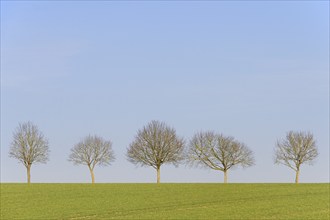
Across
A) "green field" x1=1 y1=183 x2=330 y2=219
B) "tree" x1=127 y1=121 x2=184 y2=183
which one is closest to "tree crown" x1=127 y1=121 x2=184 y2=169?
"tree" x1=127 y1=121 x2=184 y2=183

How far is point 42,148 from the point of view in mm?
94375

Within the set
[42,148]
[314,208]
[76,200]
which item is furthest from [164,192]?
[42,148]

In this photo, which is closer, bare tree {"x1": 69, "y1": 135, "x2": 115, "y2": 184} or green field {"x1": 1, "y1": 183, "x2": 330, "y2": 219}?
green field {"x1": 1, "y1": 183, "x2": 330, "y2": 219}

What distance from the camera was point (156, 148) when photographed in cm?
9219

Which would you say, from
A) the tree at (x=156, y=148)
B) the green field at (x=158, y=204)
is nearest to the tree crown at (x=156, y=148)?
the tree at (x=156, y=148)

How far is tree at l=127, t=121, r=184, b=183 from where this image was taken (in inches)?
3585

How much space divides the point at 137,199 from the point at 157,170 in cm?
3519

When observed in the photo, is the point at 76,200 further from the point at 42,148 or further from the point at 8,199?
the point at 42,148

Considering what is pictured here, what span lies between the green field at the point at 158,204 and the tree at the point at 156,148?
22.8m

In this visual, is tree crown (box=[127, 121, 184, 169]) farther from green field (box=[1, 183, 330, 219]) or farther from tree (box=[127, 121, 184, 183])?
green field (box=[1, 183, 330, 219])

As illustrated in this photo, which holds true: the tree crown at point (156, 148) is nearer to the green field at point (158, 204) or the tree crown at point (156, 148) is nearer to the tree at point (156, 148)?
the tree at point (156, 148)

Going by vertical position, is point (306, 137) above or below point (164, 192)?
above

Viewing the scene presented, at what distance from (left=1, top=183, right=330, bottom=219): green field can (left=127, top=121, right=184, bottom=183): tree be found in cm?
2280

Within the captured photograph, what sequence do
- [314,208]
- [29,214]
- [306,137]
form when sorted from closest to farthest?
1. [314,208]
2. [29,214]
3. [306,137]
